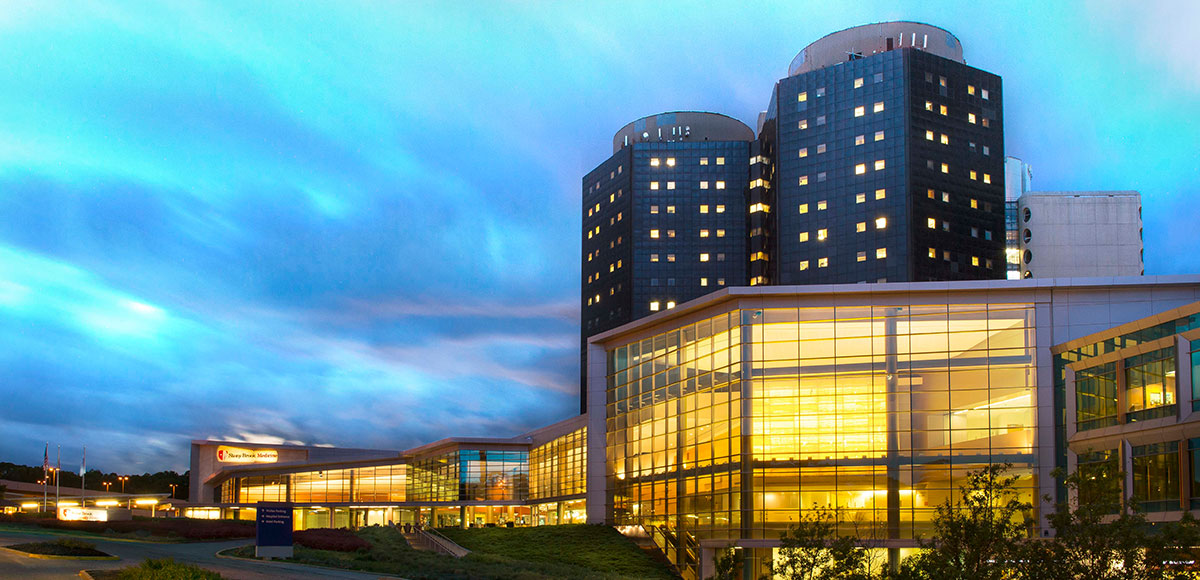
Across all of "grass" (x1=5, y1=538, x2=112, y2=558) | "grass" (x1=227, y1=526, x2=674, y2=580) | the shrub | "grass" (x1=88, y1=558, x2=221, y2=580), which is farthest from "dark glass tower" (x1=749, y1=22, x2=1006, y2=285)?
"grass" (x1=88, y1=558, x2=221, y2=580)

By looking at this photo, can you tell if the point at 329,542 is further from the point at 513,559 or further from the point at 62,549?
the point at 62,549

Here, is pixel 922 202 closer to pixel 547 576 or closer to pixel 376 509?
pixel 376 509

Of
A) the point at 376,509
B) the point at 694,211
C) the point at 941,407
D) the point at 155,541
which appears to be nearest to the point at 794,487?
the point at 941,407

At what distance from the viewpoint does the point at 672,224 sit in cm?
16512

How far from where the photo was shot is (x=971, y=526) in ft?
65.4

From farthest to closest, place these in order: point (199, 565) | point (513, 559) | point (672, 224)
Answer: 1. point (672, 224)
2. point (513, 559)
3. point (199, 565)

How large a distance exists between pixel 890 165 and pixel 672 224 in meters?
41.9

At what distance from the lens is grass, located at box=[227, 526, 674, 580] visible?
39972 millimetres

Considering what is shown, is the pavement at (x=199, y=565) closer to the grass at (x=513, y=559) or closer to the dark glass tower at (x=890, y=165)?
the grass at (x=513, y=559)

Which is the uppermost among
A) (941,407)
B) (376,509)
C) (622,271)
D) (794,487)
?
(622,271)

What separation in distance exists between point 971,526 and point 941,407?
113 ft

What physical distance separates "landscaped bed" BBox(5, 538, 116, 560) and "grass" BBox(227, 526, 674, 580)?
648 centimetres

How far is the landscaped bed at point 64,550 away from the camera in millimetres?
37125

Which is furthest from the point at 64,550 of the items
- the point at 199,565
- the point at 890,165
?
the point at 890,165
